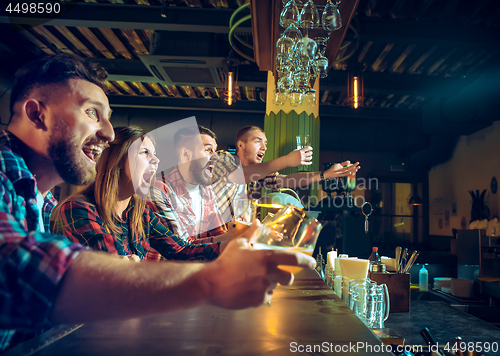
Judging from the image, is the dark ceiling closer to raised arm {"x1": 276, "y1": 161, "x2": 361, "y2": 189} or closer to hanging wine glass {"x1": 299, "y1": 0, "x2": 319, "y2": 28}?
raised arm {"x1": 276, "y1": 161, "x2": 361, "y2": 189}

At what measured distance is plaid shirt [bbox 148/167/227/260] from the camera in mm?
1762

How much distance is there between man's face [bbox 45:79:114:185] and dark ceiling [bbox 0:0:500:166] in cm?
264

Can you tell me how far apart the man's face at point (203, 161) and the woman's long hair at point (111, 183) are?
921 millimetres

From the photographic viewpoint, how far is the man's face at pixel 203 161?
2379mm

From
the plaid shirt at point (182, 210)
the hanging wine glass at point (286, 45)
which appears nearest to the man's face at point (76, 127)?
the plaid shirt at point (182, 210)

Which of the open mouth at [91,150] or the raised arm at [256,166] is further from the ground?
the raised arm at [256,166]

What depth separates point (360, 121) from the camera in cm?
646

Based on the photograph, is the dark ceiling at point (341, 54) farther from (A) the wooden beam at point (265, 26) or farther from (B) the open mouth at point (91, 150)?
(B) the open mouth at point (91, 150)

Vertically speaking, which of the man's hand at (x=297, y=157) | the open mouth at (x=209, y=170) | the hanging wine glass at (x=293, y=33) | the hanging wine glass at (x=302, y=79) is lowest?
the open mouth at (x=209, y=170)

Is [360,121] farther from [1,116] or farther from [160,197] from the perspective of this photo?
[1,116]

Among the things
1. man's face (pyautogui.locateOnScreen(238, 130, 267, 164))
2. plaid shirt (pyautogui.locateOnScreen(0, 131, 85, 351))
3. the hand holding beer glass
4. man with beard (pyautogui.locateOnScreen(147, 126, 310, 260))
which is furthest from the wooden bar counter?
man's face (pyautogui.locateOnScreen(238, 130, 267, 164))

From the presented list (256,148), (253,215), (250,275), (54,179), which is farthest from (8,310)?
(256,148)

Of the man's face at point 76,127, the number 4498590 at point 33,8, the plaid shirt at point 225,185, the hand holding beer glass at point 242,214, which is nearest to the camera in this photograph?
the man's face at point 76,127

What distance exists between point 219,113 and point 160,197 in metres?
4.98
